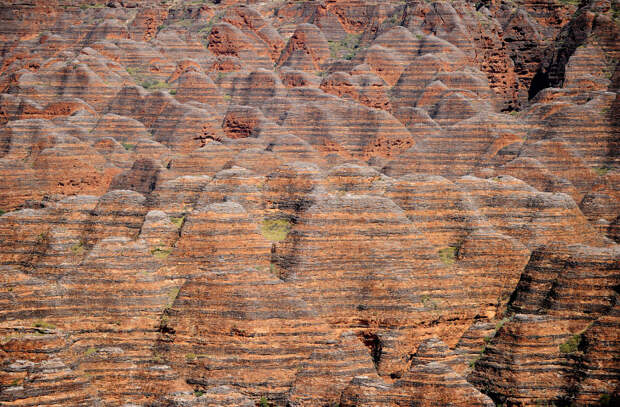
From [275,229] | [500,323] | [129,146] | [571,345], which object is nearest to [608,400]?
[571,345]

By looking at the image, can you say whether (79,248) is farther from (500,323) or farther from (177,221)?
(500,323)

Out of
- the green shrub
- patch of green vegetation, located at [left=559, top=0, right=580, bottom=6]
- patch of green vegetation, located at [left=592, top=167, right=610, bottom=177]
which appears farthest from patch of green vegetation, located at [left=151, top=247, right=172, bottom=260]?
patch of green vegetation, located at [left=559, top=0, right=580, bottom=6]

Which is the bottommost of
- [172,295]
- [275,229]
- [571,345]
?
[275,229]

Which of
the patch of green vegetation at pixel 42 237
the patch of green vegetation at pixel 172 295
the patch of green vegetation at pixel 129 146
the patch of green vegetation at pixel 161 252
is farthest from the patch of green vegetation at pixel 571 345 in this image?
the patch of green vegetation at pixel 129 146

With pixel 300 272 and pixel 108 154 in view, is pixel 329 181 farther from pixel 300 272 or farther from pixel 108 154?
pixel 108 154

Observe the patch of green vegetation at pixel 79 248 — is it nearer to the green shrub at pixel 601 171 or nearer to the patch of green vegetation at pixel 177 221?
the patch of green vegetation at pixel 177 221

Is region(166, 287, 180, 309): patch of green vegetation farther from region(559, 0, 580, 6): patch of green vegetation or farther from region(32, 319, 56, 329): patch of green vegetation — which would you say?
region(559, 0, 580, 6): patch of green vegetation
